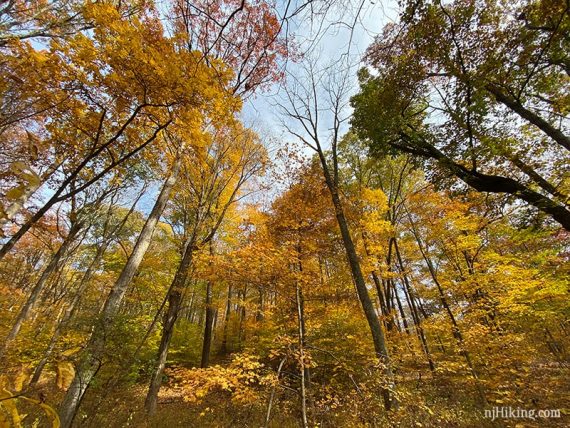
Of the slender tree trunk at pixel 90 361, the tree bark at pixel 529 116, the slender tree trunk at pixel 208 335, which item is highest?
the tree bark at pixel 529 116

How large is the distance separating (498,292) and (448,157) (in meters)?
4.88

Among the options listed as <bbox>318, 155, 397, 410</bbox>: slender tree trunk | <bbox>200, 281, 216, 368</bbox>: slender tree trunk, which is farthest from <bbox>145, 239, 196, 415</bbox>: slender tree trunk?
<bbox>318, 155, 397, 410</bbox>: slender tree trunk

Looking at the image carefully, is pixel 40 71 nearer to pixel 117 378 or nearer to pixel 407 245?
pixel 117 378

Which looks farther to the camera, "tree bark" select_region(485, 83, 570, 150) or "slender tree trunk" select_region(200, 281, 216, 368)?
"slender tree trunk" select_region(200, 281, 216, 368)

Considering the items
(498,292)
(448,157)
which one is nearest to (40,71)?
(448,157)

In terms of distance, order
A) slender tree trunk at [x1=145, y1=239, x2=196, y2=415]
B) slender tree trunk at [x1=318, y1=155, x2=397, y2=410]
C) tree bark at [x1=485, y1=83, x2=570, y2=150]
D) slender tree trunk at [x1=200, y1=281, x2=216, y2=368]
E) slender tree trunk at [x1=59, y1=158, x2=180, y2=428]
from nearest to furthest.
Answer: slender tree trunk at [x1=59, y1=158, x2=180, y2=428] → slender tree trunk at [x1=318, y1=155, x2=397, y2=410] → tree bark at [x1=485, y1=83, x2=570, y2=150] → slender tree trunk at [x1=145, y1=239, x2=196, y2=415] → slender tree trunk at [x1=200, y1=281, x2=216, y2=368]

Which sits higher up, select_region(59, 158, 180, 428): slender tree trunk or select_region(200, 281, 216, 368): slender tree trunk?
select_region(200, 281, 216, 368): slender tree trunk

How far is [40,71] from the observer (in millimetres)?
4211

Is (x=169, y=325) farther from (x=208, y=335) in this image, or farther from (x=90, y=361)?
(x=208, y=335)

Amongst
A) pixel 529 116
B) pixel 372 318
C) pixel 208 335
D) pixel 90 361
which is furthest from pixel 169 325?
pixel 529 116

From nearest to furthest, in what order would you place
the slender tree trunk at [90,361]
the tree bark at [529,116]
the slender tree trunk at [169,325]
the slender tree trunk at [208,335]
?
the slender tree trunk at [90,361]
the tree bark at [529,116]
the slender tree trunk at [169,325]
the slender tree trunk at [208,335]

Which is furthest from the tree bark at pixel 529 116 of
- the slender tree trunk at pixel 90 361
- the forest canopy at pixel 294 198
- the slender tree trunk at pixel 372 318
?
the slender tree trunk at pixel 90 361

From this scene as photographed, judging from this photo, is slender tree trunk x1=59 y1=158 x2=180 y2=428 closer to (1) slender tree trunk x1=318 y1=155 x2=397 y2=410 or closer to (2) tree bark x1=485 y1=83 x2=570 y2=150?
(1) slender tree trunk x1=318 y1=155 x2=397 y2=410

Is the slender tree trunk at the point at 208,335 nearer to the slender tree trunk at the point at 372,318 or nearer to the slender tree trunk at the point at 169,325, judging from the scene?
the slender tree trunk at the point at 169,325
